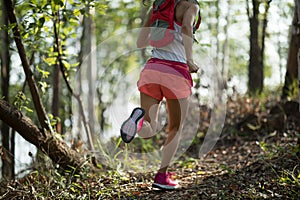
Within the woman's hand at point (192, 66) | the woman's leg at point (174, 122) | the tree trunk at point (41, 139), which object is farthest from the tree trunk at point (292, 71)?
the tree trunk at point (41, 139)

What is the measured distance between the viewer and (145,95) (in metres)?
3.11

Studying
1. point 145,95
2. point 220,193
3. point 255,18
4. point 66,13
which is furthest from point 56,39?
point 255,18

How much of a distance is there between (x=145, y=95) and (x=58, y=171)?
116 cm

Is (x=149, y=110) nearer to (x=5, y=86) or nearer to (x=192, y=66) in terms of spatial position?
(x=192, y=66)

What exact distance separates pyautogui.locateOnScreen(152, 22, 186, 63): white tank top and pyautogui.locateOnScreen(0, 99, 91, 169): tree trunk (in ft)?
3.95

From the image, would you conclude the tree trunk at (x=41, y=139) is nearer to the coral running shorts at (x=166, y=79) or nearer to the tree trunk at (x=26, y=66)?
the tree trunk at (x=26, y=66)

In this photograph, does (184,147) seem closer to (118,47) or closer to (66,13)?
(66,13)

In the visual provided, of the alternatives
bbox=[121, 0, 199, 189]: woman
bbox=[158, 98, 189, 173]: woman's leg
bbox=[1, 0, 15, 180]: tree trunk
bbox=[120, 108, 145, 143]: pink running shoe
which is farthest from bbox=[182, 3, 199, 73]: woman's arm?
bbox=[1, 0, 15, 180]: tree trunk

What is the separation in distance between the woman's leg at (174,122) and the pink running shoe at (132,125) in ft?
1.14

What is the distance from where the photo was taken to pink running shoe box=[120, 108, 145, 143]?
2.75m

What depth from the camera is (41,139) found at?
3.26 metres

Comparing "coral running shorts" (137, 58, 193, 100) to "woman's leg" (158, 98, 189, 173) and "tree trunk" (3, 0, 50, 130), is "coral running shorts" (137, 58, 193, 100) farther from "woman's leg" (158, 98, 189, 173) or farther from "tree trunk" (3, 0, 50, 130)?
"tree trunk" (3, 0, 50, 130)

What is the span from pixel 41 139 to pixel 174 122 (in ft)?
3.73

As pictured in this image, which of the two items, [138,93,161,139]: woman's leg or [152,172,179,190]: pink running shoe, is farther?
[152,172,179,190]: pink running shoe
